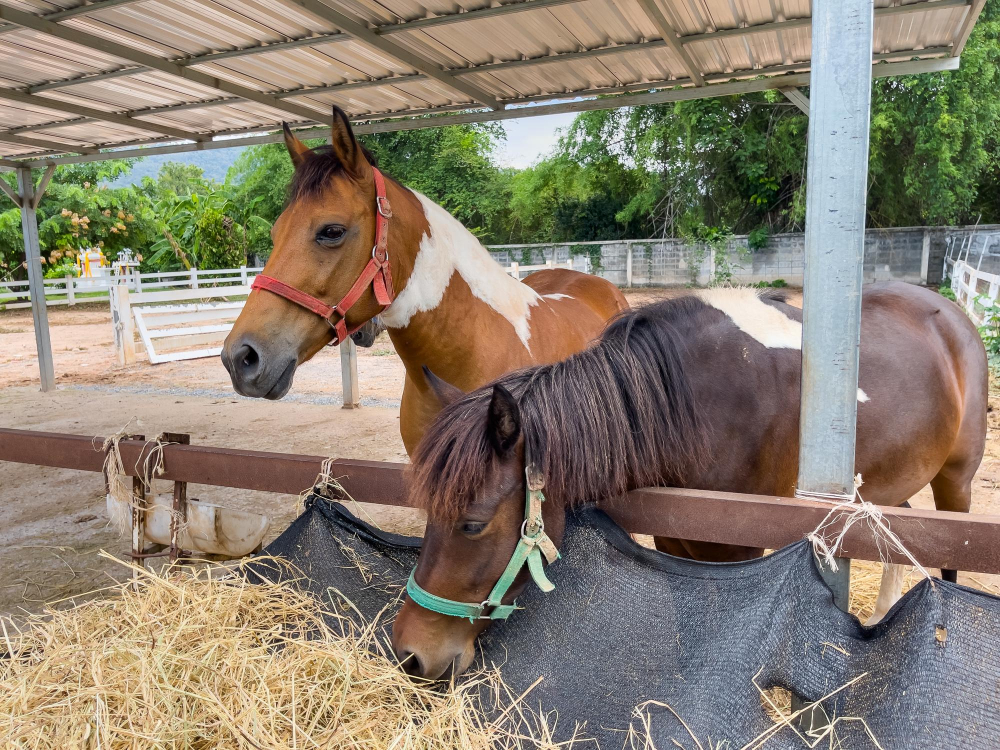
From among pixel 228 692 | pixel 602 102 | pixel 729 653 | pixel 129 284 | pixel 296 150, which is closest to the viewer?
pixel 729 653

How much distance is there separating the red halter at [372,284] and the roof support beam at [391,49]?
1819 mm

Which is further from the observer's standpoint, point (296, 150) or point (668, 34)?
point (668, 34)

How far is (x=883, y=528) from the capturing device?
1.17m

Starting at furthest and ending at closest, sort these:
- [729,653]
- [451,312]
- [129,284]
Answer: [129,284] < [451,312] < [729,653]

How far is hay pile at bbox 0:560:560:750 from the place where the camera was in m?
1.27

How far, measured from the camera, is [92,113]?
527 cm

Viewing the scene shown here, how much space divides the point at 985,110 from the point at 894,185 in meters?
2.56

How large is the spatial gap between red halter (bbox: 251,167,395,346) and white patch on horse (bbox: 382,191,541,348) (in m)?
0.10

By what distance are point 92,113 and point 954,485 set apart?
6.35m

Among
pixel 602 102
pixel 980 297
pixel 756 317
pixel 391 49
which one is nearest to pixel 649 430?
pixel 756 317

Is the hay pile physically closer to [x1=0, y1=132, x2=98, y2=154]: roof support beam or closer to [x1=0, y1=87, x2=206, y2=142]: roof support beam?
[x1=0, y1=87, x2=206, y2=142]: roof support beam

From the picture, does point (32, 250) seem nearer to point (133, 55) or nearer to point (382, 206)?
point (133, 55)

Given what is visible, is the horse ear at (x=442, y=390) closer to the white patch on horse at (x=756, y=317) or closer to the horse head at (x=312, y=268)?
the horse head at (x=312, y=268)

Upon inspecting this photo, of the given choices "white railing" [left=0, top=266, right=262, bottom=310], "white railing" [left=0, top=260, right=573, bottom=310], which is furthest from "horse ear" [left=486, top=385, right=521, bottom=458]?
"white railing" [left=0, top=266, right=262, bottom=310]
